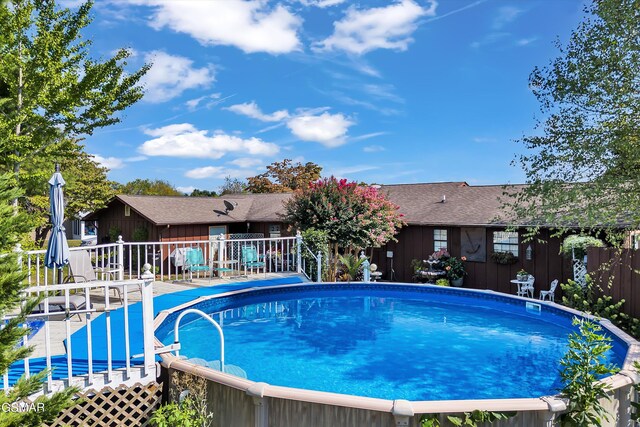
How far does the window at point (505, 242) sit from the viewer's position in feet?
50.6

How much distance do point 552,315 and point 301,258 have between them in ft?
25.3

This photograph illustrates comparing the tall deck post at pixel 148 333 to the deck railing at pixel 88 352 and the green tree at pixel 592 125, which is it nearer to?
the deck railing at pixel 88 352

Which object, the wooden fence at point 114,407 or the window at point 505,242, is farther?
the window at point 505,242

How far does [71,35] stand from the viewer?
12.4 meters

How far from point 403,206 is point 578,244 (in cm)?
793

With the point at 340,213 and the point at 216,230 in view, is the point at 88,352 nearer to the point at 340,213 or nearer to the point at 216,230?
the point at 340,213

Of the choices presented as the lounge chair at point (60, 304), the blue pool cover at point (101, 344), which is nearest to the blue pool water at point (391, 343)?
the blue pool cover at point (101, 344)

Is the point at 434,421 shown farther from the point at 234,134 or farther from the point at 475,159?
the point at 234,134

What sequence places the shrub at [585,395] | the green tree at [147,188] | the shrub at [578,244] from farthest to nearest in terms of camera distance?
the green tree at [147,188] → the shrub at [578,244] → the shrub at [585,395]

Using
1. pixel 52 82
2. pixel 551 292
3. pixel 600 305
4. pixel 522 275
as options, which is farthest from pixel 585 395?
pixel 52 82

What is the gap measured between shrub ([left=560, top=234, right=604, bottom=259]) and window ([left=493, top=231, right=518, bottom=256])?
6.96 ft

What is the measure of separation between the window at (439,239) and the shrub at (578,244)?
15.0 feet

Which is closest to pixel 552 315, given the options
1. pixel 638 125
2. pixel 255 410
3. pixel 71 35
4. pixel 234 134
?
pixel 638 125

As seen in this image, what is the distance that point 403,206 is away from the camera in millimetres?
19469
